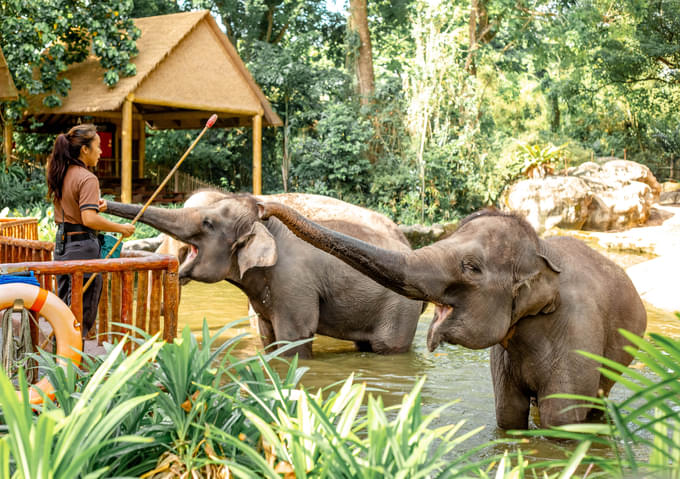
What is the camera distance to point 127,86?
17156mm

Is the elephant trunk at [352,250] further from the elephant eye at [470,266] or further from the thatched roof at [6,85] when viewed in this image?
the thatched roof at [6,85]

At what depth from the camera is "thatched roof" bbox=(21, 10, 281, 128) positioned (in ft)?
57.2

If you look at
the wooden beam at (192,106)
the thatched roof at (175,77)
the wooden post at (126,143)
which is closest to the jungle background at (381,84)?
the thatched roof at (175,77)

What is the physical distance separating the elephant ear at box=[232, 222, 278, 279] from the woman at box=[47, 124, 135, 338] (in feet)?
3.49

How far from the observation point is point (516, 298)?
404 cm

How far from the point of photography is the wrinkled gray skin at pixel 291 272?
6.32m

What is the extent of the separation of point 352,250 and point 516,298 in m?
0.96

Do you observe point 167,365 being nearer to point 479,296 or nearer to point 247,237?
point 479,296

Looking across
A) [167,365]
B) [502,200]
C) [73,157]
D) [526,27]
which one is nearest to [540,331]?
[167,365]

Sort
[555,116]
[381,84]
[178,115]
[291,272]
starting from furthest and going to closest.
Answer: [555,116], [381,84], [178,115], [291,272]

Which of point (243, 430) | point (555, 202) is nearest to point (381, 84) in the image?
point (555, 202)

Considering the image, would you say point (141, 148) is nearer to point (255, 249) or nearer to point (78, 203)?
point (255, 249)

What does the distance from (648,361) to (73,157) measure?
14.8 ft

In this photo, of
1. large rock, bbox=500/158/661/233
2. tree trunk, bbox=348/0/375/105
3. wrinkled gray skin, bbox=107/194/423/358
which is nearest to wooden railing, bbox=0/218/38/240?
wrinkled gray skin, bbox=107/194/423/358
